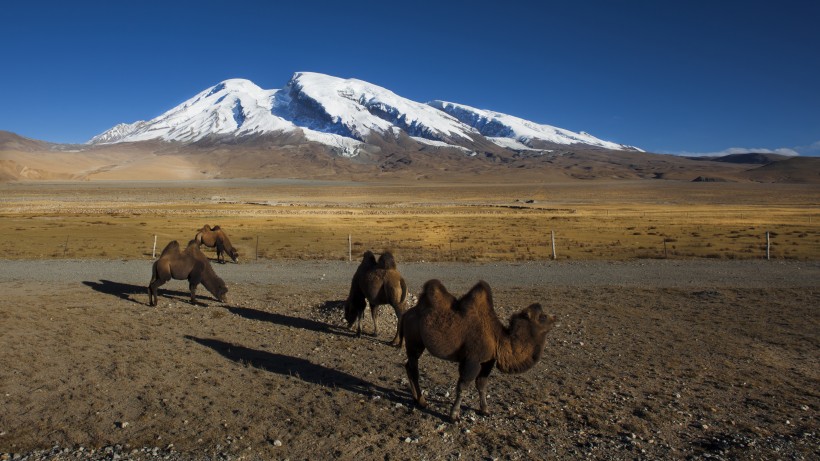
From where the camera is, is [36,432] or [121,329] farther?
[121,329]

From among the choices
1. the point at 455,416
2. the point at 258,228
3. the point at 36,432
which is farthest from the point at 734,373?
the point at 258,228

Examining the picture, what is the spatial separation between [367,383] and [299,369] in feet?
4.27

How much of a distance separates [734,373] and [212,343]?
889cm

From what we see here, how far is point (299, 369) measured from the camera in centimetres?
949

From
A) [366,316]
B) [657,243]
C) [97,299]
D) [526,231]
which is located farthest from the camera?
[526,231]

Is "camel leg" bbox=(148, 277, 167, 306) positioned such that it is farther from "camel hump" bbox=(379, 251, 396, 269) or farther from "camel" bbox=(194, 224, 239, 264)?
"camel" bbox=(194, 224, 239, 264)

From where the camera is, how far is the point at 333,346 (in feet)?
35.7

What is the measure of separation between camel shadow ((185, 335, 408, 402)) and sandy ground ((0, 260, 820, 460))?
0.13ft

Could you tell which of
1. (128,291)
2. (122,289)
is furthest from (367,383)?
(122,289)

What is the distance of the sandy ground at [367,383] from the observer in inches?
269

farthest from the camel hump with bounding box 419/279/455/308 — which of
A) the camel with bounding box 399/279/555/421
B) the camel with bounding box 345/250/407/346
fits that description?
the camel with bounding box 345/250/407/346

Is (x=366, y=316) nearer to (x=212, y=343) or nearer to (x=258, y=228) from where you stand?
(x=212, y=343)

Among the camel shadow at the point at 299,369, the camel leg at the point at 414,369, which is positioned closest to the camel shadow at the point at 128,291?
the camel shadow at the point at 299,369

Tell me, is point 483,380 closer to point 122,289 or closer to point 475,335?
point 475,335
